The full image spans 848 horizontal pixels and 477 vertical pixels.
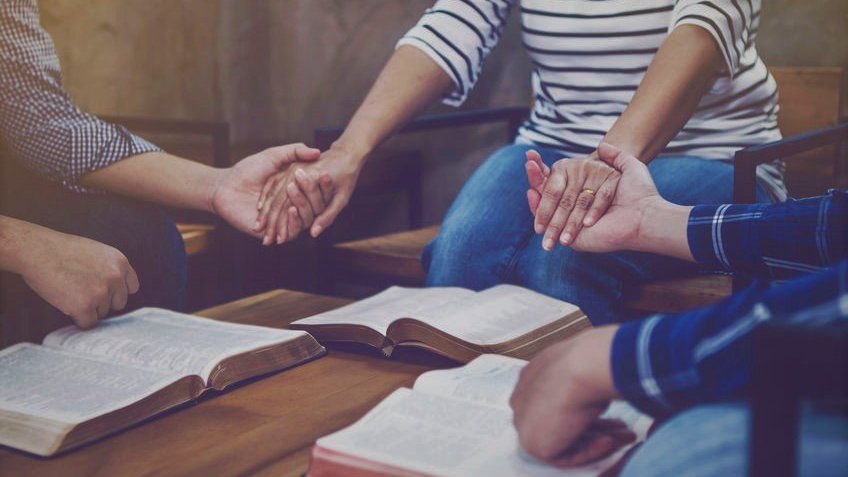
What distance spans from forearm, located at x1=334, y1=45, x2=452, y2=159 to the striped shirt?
3cm

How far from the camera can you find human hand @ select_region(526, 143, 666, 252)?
1244mm

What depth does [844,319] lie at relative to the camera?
537 millimetres

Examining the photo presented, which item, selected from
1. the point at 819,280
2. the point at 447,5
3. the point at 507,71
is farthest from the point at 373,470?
the point at 507,71

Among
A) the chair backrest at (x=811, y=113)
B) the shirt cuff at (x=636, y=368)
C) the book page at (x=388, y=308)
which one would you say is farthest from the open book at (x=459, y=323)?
the chair backrest at (x=811, y=113)

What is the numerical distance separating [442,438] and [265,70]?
2.36 meters

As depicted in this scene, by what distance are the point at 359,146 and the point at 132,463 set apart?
0.89 metres

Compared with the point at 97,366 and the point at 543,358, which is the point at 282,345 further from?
the point at 543,358

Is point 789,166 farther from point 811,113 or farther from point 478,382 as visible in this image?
point 478,382

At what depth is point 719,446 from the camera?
59cm

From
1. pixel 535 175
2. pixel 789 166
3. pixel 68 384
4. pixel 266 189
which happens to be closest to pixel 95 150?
pixel 266 189

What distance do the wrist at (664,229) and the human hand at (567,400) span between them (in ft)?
1.58

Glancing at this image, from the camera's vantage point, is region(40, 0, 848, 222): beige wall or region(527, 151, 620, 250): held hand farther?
region(40, 0, 848, 222): beige wall

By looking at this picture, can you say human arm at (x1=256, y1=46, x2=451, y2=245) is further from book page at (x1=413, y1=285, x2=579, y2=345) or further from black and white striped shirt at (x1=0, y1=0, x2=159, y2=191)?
book page at (x1=413, y1=285, x2=579, y2=345)

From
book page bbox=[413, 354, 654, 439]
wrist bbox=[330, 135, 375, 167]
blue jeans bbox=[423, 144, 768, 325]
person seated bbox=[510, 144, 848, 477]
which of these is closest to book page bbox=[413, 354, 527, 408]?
book page bbox=[413, 354, 654, 439]
